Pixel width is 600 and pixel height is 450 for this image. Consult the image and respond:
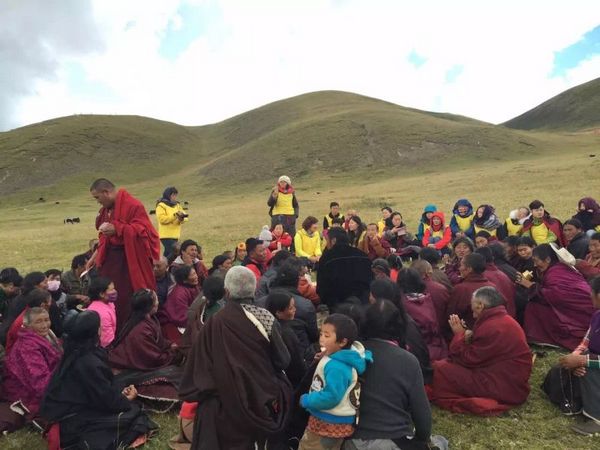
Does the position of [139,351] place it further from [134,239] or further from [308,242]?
[308,242]

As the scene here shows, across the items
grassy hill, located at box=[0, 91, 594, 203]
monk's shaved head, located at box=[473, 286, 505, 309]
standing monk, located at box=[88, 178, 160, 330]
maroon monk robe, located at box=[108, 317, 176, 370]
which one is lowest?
maroon monk robe, located at box=[108, 317, 176, 370]

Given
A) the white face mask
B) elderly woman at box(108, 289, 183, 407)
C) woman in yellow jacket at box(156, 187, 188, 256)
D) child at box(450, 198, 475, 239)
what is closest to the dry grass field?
elderly woman at box(108, 289, 183, 407)

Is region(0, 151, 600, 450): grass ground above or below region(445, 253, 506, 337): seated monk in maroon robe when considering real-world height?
below

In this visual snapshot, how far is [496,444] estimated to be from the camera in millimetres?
4527

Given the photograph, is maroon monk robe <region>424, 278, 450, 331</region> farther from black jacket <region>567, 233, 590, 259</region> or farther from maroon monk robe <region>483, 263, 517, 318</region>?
black jacket <region>567, 233, 590, 259</region>

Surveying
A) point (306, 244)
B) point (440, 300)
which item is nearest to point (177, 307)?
point (440, 300)

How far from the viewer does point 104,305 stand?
19.7 ft

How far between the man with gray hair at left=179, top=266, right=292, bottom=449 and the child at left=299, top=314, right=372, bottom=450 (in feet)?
1.27

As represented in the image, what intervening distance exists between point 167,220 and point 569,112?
133087mm

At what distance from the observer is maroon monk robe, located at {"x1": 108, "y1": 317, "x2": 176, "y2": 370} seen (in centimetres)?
546

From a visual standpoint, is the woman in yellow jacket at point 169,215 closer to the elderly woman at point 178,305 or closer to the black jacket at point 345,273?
the elderly woman at point 178,305

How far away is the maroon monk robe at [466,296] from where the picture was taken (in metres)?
6.01

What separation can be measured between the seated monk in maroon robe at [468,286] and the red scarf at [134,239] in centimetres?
436

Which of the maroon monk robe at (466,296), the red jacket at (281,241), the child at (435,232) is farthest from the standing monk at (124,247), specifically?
the child at (435,232)
